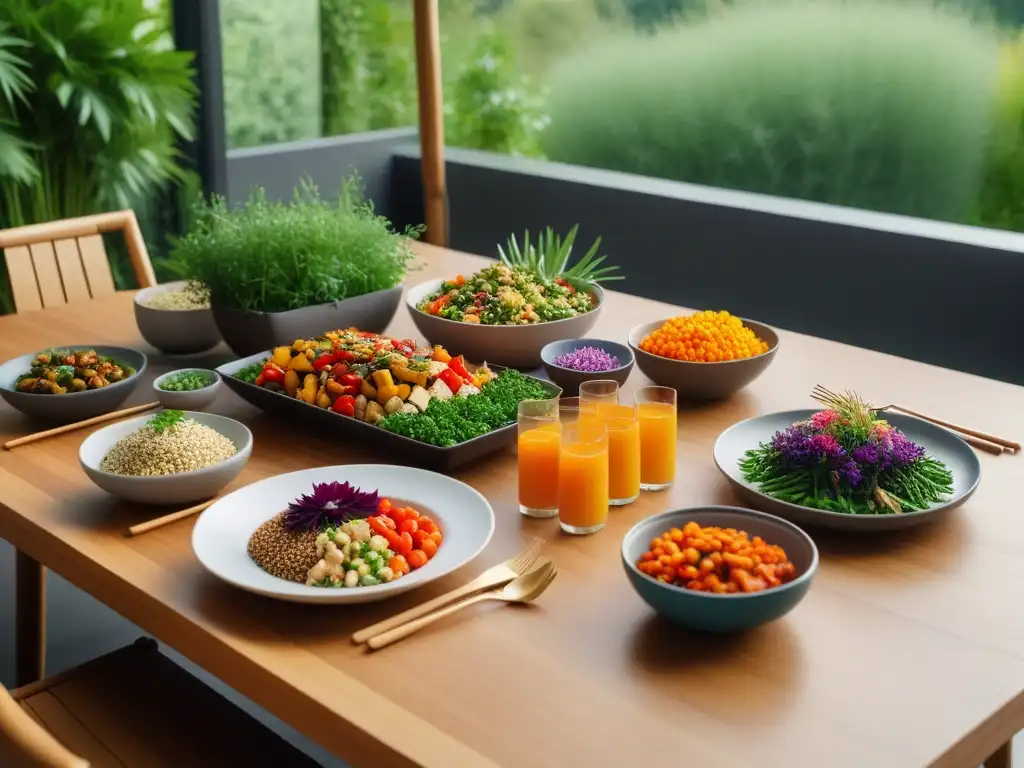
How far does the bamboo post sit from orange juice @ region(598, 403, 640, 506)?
8.44 feet

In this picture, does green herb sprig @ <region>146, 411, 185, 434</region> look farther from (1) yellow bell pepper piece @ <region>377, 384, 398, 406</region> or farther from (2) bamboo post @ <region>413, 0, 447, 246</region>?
(2) bamboo post @ <region>413, 0, 447, 246</region>

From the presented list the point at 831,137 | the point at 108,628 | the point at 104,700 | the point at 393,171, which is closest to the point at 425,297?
the point at 104,700

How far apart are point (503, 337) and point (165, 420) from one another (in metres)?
0.64

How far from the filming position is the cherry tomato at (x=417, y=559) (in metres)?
1.36

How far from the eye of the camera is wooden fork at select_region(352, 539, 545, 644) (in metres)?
1.26

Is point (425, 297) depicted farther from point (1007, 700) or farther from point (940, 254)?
point (940, 254)

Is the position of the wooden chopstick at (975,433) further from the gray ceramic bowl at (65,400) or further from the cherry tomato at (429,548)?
the gray ceramic bowl at (65,400)

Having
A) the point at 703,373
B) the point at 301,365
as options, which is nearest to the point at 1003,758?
the point at 703,373

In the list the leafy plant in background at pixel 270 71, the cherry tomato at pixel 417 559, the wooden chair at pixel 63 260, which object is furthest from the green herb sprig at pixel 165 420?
the leafy plant in background at pixel 270 71

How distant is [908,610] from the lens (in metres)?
1.30

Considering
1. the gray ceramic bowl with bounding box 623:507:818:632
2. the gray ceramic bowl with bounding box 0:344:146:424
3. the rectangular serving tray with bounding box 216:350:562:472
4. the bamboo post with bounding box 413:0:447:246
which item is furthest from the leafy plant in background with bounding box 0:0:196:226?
the gray ceramic bowl with bounding box 623:507:818:632

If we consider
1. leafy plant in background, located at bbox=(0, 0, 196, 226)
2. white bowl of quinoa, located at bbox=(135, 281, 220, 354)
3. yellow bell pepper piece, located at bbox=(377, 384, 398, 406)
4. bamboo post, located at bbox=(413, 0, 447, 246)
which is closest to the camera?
yellow bell pepper piece, located at bbox=(377, 384, 398, 406)

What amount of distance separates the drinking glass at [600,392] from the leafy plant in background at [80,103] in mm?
3141

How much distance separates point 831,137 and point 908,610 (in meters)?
3.34
